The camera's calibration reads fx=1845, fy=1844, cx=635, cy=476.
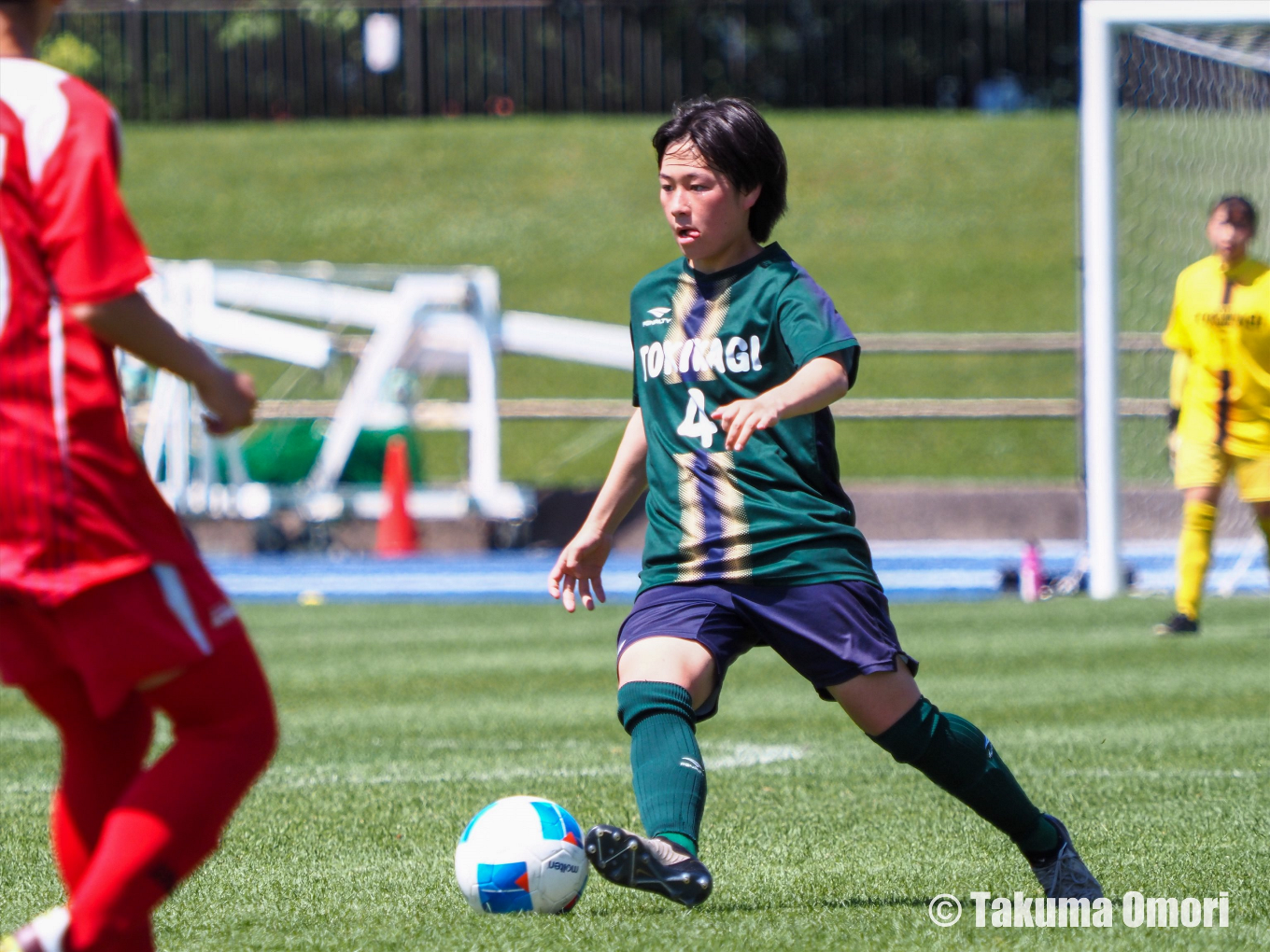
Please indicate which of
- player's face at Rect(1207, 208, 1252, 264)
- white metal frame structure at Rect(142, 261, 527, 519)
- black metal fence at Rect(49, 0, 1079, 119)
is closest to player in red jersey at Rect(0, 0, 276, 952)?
player's face at Rect(1207, 208, 1252, 264)

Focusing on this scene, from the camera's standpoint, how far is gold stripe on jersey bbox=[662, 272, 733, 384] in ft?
12.6

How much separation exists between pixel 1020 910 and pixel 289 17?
104 feet

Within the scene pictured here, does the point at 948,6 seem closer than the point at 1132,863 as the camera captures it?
No

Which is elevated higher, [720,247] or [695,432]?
[720,247]

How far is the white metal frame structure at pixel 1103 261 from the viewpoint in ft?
39.9

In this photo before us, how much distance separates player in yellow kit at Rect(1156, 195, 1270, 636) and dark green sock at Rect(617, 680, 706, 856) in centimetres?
660

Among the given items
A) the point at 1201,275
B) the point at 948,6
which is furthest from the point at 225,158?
the point at 1201,275

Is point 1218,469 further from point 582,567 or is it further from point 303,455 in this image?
point 303,455

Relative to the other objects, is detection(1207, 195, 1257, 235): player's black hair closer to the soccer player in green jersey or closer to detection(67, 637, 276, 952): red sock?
the soccer player in green jersey

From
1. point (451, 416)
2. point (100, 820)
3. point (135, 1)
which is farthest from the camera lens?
point (135, 1)

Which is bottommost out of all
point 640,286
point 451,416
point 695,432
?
point 451,416

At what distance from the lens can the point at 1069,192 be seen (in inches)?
1196

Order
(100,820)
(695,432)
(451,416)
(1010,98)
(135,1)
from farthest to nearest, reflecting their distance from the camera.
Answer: (1010,98) → (135,1) → (451,416) → (695,432) → (100,820)

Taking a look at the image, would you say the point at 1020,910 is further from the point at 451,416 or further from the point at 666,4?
the point at 666,4
